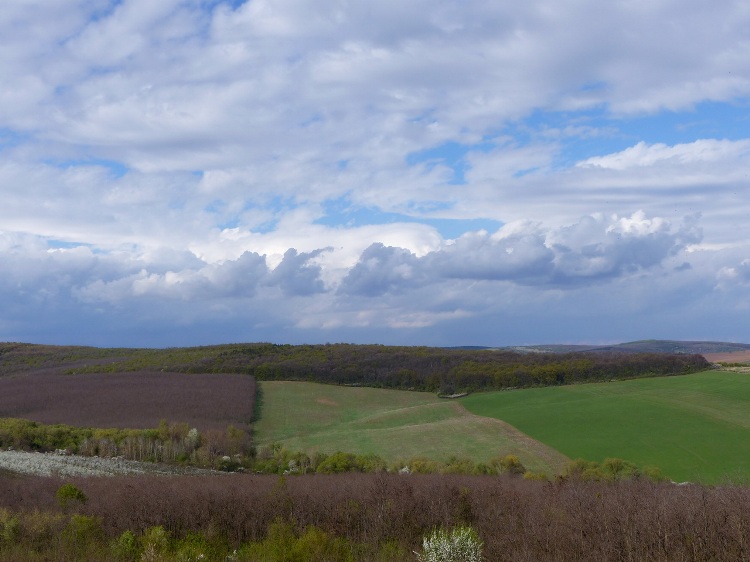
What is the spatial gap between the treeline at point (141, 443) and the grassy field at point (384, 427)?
455 cm

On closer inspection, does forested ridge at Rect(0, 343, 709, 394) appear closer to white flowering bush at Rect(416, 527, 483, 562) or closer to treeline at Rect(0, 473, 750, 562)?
treeline at Rect(0, 473, 750, 562)

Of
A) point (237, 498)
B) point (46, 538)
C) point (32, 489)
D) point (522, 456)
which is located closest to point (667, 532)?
point (237, 498)

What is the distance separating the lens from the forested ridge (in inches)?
3049

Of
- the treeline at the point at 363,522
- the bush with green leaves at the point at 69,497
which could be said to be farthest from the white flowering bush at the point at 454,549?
the bush with green leaves at the point at 69,497

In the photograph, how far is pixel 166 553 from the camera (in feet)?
44.3

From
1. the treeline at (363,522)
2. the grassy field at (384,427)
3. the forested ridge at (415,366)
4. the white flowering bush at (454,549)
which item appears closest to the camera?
the treeline at (363,522)

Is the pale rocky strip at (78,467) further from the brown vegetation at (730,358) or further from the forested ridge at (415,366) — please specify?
the brown vegetation at (730,358)

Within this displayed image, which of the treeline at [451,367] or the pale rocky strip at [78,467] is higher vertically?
the treeline at [451,367]

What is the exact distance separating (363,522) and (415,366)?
72904 millimetres

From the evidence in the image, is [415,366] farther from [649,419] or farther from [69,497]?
[69,497]

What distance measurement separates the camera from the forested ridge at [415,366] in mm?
77438

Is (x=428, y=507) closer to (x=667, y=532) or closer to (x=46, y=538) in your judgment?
(x=667, y=532)

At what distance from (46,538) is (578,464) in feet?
98.2

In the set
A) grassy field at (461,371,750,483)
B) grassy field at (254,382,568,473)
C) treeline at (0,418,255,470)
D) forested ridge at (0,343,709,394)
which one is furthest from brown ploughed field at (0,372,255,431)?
grassy field at (461,371,750,483)
